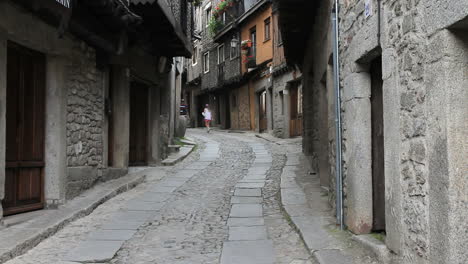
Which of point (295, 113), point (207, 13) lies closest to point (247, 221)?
point (295, 113)

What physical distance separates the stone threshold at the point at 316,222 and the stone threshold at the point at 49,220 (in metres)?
2.59

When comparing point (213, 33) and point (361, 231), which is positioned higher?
point (213, 33)

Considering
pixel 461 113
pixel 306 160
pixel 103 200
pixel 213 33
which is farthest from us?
pixel 213 33

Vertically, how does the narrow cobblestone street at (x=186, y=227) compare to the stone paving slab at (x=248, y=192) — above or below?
below

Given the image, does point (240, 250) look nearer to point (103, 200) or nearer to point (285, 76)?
point (103, 200)

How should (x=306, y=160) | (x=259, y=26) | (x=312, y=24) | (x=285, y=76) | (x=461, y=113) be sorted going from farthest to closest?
(x=259, y=26), (x=285, y=76), (x=306, y=160), (x=312, y=24), (x=461, y=113)

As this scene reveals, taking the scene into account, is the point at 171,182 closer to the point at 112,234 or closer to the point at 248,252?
the point at 112,234

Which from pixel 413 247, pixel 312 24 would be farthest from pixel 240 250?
pixel 312 24

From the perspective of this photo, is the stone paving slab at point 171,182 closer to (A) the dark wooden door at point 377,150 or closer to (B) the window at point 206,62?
(A) the dark wooden door at point 377,150

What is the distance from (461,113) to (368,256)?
1717 millimetres

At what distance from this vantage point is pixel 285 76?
1566 centimetres

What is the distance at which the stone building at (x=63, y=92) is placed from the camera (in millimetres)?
5223

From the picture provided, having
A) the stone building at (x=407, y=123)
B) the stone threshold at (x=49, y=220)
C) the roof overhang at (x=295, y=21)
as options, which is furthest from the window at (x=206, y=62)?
the stone building at (x=407, y=123)

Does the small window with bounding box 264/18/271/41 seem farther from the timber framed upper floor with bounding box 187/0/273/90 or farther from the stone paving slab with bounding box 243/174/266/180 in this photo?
the stone paving slab with bounding box 243/174/266/180
